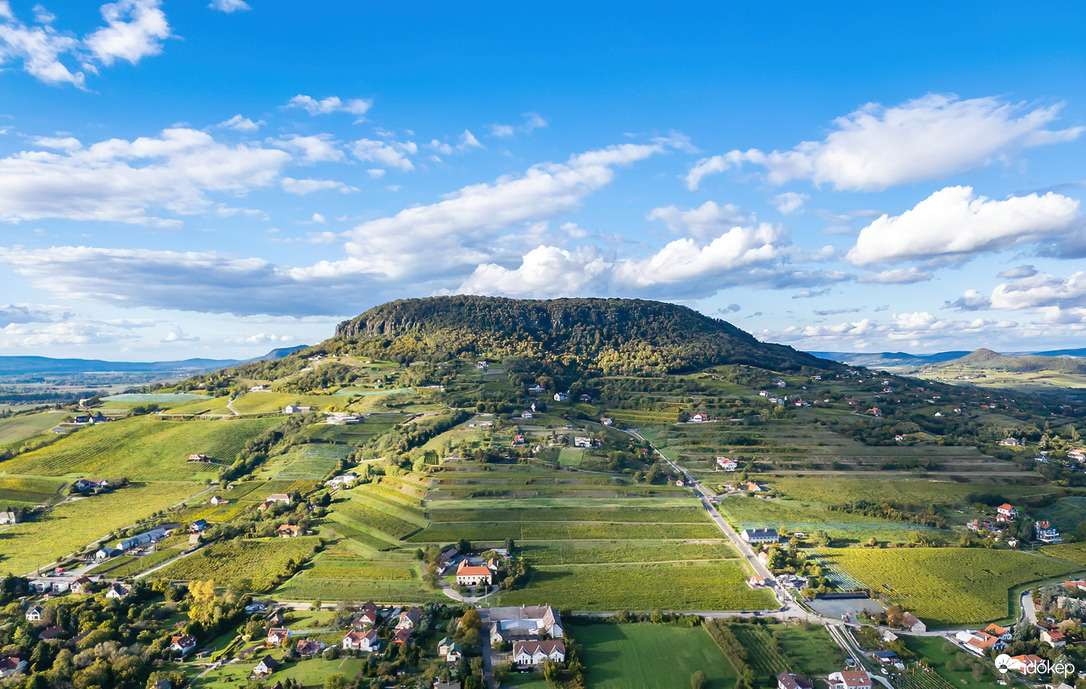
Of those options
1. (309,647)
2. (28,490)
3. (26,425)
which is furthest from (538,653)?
(26,425)

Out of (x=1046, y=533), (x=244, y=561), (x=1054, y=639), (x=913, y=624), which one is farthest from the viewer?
(x=1046, y=533)

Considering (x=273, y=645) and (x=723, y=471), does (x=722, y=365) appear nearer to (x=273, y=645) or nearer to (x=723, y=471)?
(x=723, y=471)

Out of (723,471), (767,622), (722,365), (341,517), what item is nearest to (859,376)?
(722,365)

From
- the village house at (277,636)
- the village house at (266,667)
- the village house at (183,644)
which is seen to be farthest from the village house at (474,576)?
the village house at (183,644)

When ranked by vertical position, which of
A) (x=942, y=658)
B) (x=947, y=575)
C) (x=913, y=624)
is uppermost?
(x=947, y=575)

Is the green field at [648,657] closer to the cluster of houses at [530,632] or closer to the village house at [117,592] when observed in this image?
the cluster of houses at [530,632]
